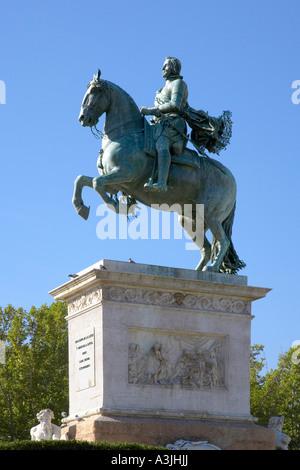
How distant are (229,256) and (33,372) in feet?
67.0

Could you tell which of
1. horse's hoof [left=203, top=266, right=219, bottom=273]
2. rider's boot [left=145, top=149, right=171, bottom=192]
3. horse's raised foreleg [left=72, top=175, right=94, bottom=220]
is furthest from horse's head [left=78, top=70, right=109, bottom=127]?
horse's hoof [left=203, top=266, right=219, bottom=273]

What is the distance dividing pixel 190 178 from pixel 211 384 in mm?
4189

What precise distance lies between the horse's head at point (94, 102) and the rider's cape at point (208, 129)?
1929mm

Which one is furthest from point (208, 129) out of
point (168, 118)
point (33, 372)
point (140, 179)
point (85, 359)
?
point (33, 372)

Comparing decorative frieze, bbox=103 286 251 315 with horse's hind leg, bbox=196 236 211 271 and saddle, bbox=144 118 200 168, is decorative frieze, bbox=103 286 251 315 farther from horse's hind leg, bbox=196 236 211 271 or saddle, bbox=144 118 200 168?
saddle, bbox=144 118 200 168

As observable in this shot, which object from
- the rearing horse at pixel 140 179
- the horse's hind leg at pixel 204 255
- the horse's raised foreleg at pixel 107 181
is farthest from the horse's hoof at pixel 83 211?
the horse's hind leg at pixel 204 255

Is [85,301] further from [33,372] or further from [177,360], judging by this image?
[33,372]

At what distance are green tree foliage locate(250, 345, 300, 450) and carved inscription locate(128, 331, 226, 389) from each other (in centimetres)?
2190

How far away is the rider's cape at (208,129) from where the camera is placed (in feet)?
74.4

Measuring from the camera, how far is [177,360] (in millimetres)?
20703

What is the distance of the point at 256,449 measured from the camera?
20.9 meters

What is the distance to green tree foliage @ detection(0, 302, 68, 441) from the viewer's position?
133 feet

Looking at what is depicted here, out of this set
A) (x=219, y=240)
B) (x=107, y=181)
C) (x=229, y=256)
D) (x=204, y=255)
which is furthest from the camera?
(x=204, y=255)
